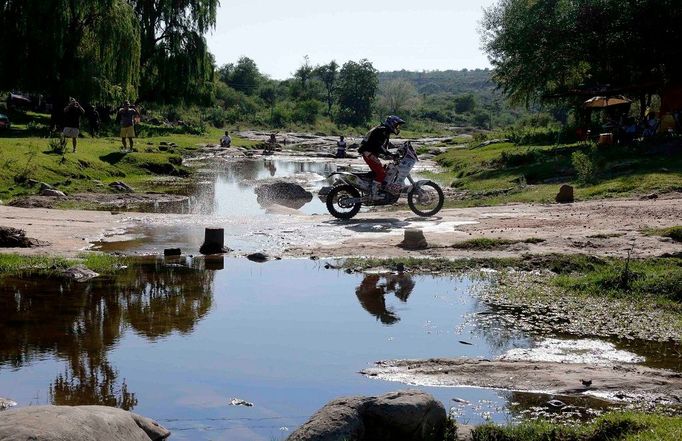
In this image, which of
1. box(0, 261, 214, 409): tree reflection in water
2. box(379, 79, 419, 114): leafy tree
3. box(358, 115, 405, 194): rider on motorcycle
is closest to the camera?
box(0, 261, 214, 409): tree reflection in water

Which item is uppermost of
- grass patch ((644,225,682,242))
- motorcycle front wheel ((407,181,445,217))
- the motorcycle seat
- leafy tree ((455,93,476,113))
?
leafy tree ((455,93,476,113))

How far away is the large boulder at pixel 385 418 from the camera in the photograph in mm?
6129

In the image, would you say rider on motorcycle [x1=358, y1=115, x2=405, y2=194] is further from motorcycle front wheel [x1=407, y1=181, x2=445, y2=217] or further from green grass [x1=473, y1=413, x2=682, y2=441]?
green grass [x1=473, y1=413, x2=682, y2=441]

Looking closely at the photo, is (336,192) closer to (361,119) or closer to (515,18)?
(515,18)

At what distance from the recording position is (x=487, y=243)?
1504 cm

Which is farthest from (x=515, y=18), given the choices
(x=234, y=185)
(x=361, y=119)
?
(x=361, y=119)

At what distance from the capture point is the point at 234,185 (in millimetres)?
30625

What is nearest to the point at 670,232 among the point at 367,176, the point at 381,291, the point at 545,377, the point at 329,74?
the point at 381,291

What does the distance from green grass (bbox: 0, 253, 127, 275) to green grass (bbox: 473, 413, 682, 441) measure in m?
8.05

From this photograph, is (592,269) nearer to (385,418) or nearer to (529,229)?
(529,229)

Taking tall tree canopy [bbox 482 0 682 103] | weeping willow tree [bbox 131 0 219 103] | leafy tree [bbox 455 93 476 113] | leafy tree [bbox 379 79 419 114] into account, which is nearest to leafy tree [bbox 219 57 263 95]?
leafy tree [bbox 379 79 419 114]

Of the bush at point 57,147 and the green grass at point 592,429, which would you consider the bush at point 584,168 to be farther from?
the green grass at point 592,429

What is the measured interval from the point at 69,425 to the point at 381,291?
739 centimetres

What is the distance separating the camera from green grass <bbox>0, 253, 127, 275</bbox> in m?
12.6
